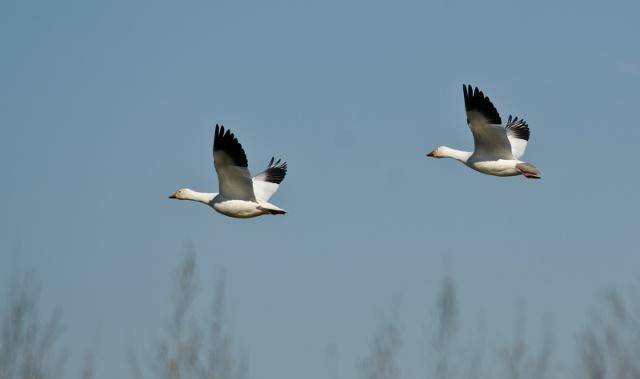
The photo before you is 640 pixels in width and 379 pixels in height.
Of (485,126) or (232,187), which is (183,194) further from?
(485,126)

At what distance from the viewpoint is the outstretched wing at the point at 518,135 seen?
21294mm

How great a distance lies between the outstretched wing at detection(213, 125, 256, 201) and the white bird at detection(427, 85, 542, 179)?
3869 millimetres

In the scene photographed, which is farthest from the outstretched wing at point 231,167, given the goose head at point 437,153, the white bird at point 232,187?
the goose head at point 437,153

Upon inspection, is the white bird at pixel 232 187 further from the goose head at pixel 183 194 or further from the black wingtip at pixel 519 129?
the black wingtip at pixel 519 129

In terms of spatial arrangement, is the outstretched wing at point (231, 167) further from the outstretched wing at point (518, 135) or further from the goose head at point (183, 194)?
the outstretched wing at point (518, 135)

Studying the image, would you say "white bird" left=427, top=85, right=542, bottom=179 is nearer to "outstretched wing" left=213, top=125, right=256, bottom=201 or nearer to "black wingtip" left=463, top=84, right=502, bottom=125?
"black wingtip" left=463, top=84, right=502, bottom=125

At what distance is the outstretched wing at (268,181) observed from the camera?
20.7 metres

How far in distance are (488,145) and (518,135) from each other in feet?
8.99

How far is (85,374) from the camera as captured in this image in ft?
57.8

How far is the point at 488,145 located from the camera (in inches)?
759

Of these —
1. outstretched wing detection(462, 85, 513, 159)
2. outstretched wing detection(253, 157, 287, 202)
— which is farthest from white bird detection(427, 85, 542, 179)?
outstretched wing detection(253, 157, 287, 202)

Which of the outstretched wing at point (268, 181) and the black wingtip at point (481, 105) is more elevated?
the black wingtip at point (481, 105)

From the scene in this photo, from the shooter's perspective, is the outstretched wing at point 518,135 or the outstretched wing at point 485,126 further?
the outstretched wing at point 518,135

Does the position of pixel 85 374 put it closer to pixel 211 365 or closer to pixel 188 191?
pixel 211 365
